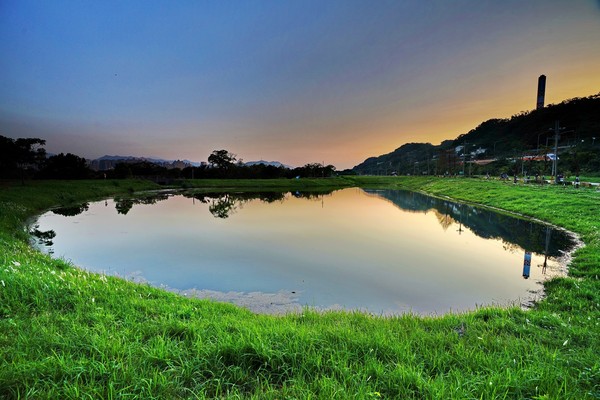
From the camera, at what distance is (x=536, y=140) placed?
270 feet

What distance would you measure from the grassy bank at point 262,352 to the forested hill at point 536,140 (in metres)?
43.3

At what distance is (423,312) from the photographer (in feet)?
23.4

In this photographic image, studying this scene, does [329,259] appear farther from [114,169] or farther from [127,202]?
[114,169]

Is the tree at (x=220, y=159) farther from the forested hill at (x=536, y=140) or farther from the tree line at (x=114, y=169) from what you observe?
the forested hill at (x=536, y=140)

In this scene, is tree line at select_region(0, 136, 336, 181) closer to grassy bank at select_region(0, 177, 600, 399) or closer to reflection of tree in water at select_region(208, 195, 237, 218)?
reflection of tree in water at select_region(208, 195, 237, 218)

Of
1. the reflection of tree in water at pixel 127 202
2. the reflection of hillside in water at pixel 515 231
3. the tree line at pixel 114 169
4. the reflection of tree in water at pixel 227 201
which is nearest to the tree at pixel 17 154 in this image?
the tree line at pixel 114 169

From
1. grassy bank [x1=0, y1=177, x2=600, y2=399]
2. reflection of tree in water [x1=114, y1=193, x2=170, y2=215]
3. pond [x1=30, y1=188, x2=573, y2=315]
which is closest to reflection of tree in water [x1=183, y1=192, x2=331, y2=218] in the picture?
reflection of tree in water [x1=114, y1=193, x2=170, y2=215]

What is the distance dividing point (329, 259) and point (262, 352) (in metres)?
8.71

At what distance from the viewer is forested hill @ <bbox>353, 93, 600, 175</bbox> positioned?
55906 millimetres

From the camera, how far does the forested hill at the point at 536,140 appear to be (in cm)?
5591

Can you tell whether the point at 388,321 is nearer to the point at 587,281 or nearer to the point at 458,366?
the point at 458,366

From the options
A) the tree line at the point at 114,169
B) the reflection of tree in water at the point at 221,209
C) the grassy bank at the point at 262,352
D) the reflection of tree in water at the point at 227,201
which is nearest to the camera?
the grassy bank at the point at 262,352

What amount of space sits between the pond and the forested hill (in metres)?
32.3

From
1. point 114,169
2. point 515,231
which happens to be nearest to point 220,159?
point 114,169
